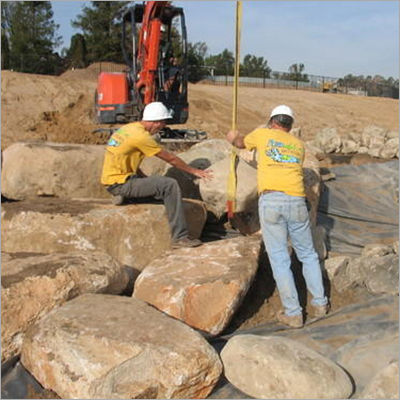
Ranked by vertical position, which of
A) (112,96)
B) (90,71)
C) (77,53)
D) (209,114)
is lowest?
(209,114)

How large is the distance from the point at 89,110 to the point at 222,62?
3000cm

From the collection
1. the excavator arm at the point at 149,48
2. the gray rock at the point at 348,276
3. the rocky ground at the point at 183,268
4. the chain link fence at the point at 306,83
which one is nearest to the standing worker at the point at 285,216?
the rocky ground at the point at 183,268

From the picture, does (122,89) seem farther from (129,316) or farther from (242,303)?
(129,316)

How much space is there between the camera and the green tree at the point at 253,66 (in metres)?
44.3

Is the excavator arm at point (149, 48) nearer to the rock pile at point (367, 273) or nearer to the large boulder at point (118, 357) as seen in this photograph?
the rock pile at point (367, 273)

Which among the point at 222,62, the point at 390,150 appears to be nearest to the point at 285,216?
the point at 390,150

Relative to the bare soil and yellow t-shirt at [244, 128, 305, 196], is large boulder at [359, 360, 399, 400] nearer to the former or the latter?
the bare soil

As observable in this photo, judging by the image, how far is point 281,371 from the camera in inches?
116

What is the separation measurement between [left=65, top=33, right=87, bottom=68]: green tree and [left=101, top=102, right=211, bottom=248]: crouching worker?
2754cm

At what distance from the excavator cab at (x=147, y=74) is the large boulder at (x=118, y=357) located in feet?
23.7

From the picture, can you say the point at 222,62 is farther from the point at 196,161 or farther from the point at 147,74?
the point at 196,161

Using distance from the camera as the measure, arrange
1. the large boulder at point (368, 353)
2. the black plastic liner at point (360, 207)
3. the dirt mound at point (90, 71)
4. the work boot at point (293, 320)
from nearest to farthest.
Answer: the large boulder at point (368, 353)
the work boot at point (293, 320)
the black plastic liner at point (360, 207)
the dirt mound at point (90, 71)

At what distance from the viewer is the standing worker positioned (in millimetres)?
3883

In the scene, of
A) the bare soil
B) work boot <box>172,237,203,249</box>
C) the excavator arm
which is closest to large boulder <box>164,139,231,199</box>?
work boot <box>172,237,203,249</box>
